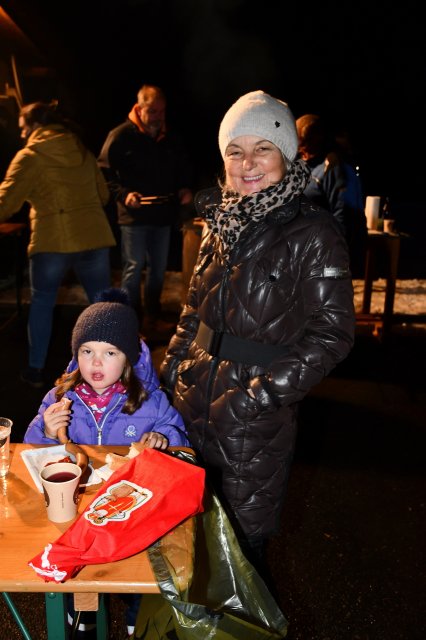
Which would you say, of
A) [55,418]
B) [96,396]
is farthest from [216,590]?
[96,396]

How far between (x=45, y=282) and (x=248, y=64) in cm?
993

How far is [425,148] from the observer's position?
11.9 meters

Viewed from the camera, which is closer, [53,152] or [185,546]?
[185,546]

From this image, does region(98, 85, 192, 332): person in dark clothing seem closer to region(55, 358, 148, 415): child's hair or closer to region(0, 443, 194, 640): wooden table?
region(55, 358, 148, 415): child's hair

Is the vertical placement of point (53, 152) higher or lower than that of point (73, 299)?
higher

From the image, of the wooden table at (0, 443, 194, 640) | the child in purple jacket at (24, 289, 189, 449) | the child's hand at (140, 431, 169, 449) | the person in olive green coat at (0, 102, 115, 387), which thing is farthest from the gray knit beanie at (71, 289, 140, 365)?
the person in olive green coat at (0, 102, 115, 387)

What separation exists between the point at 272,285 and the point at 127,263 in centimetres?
A: 396

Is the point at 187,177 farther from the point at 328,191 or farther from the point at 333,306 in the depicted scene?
the point at 333,306

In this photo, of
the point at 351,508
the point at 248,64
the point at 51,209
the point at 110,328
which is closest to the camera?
the point at 110,328

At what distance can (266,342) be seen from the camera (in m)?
1.97

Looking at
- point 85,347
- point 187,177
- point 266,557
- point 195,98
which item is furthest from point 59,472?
point 195,98

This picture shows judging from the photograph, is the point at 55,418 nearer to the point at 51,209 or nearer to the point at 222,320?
the point at 222,320

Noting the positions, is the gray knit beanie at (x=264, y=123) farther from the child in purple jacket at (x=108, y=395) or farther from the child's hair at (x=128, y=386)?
the child's hair at (x=128, y=386)

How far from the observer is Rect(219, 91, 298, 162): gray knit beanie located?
1986 mm
